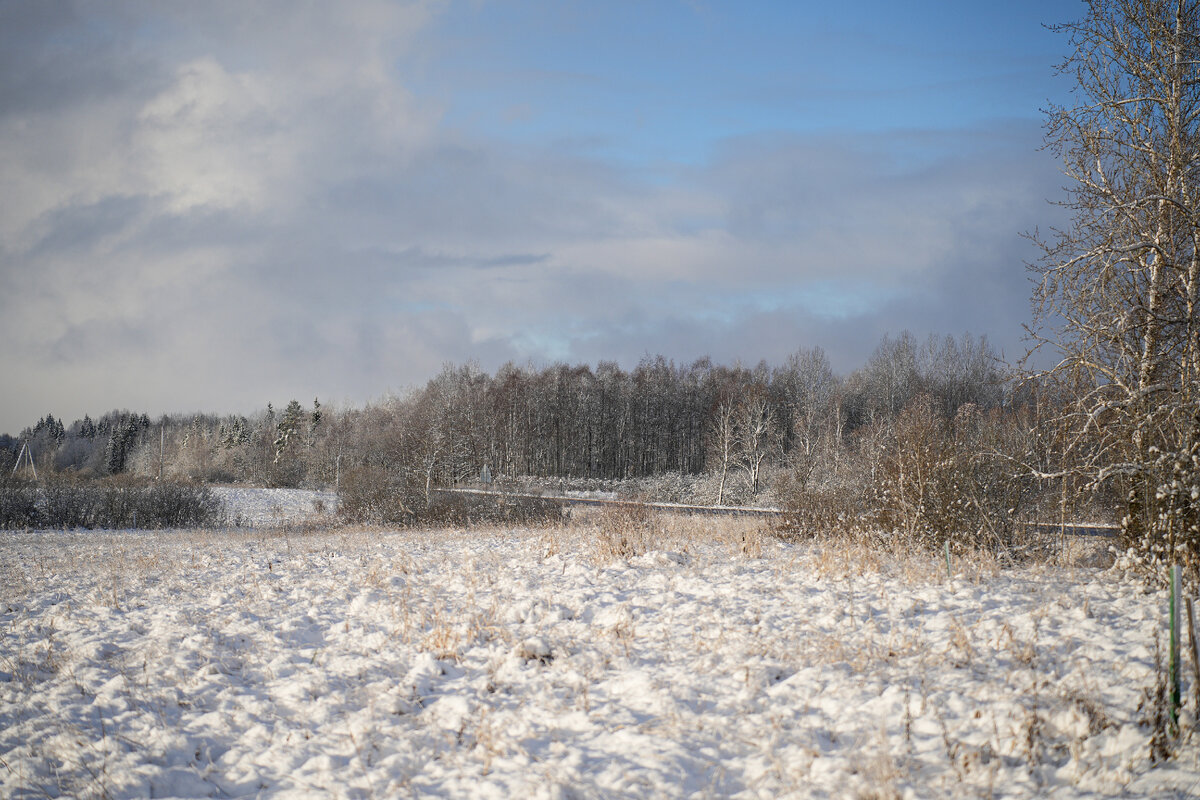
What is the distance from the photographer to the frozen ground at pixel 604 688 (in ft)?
13.5

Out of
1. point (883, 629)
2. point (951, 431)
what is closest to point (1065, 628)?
point (883, 629)

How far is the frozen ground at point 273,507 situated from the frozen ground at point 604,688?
19.1m

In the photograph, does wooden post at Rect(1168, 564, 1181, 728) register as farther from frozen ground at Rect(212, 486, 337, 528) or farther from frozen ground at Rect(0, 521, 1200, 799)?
frozen ground at Rect(212, 486, 337, 528)

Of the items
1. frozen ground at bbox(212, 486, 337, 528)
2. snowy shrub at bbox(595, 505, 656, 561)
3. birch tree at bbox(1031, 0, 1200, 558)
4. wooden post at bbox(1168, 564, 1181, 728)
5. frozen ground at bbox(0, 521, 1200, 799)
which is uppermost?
birch tree at bbox(1031, 0, 1200, 558)

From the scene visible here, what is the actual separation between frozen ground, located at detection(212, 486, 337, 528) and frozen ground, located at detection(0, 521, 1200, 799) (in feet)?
62.6

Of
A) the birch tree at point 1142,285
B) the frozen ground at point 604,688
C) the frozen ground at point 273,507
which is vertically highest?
the birch tree at point 1142,285

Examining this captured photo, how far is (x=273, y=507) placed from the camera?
30344 millimetres

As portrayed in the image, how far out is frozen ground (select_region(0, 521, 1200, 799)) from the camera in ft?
13.5

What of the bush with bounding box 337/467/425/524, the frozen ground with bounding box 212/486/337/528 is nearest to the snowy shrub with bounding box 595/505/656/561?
the bush with bounding box 337/467/425/524

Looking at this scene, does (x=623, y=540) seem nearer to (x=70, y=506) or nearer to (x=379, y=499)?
(x=379, y=499)

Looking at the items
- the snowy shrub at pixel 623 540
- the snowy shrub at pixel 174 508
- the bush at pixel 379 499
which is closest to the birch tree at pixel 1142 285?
the snowy shrub at pixel 623 540

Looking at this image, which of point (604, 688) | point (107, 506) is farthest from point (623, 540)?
point (107, 506)

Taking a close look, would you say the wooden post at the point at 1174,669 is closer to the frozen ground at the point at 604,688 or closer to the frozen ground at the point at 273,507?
the frozen ground at the point at 604,688

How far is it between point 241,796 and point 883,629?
5.39 meters
